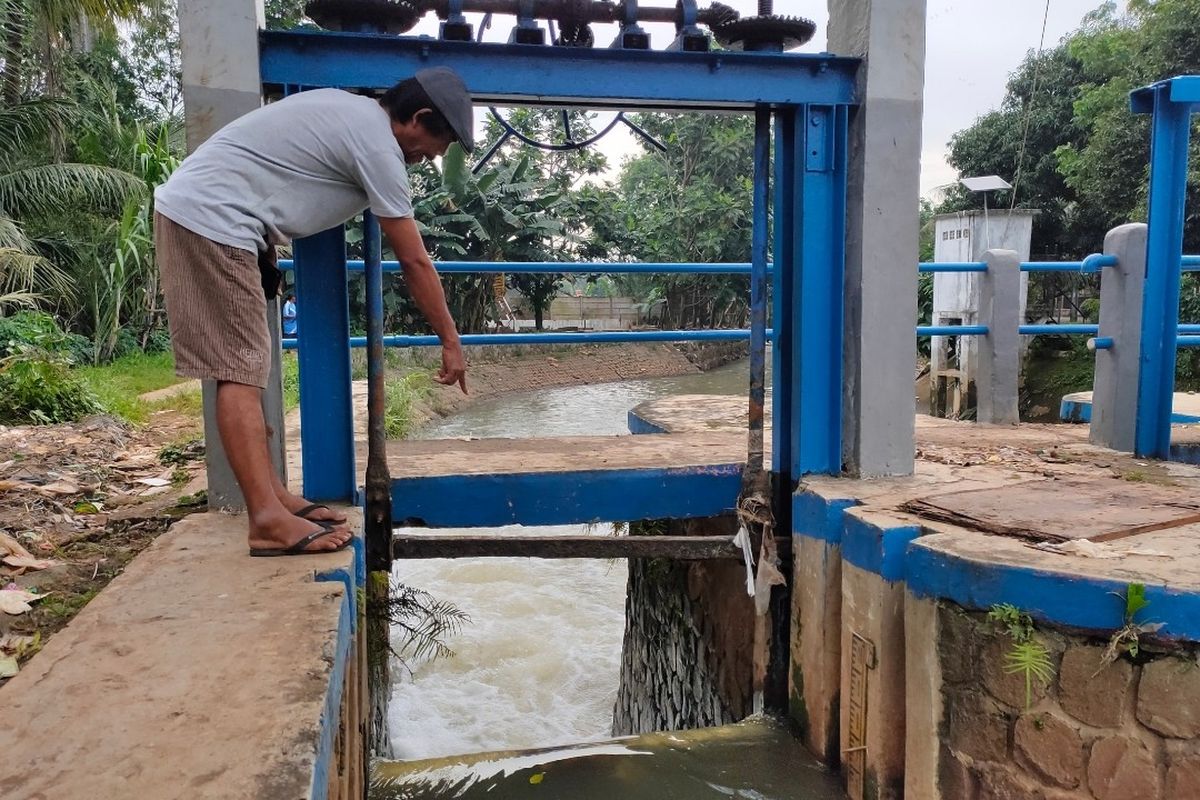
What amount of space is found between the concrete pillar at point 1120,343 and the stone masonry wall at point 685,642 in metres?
1.70

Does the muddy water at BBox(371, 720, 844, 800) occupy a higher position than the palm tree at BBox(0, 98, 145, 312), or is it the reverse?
the palm tree at BBox(0, 98, 145, 312)

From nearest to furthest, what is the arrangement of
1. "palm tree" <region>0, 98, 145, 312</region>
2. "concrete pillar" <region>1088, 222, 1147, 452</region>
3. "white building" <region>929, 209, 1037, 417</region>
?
"concrete pillar" <region>1088, 222, 1147, 452</region> → "palm tree" <region>0, 98, 145, 312</region> → "white building" <region>929, 209, 1037, 417</region>

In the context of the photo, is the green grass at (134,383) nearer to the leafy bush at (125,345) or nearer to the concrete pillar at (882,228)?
the leafy bush at (125,345)

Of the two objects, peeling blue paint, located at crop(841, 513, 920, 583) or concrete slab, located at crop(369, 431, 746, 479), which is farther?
concrete slab, located at crop(369, 431, 746, 479)

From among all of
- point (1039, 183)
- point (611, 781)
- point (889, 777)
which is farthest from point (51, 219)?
point (1039, 183)

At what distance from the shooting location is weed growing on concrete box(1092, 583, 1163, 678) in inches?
76.6

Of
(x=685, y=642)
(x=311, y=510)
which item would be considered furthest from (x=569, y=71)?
(x=685, y=642)

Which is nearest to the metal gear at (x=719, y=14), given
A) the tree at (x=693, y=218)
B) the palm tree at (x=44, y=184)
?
the palm tree at (x=44, y=184)

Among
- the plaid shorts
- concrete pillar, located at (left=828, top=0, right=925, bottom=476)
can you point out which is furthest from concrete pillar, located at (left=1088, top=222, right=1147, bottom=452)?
the plaid shorts

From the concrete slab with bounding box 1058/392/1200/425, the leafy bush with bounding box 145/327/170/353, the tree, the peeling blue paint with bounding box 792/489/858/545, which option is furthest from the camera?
the tree

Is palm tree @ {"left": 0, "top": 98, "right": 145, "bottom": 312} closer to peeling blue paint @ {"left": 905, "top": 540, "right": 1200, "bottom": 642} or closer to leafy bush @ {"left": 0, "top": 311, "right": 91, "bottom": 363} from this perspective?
leafy bush @ {"left": 0, "top": 311, "right": 91, "bottom": 363}

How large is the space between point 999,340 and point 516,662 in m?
4.31

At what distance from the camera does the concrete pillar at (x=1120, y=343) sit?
3.76 metres

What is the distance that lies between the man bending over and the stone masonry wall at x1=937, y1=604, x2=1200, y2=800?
5.43 feet
